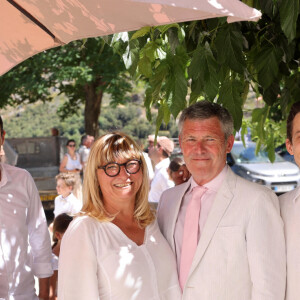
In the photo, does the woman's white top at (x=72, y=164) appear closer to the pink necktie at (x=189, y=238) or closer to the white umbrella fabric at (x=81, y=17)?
the white umbrella fabric at (x=81, y=17)

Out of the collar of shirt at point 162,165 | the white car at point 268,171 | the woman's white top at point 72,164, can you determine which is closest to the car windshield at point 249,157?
the white car at point 268,171

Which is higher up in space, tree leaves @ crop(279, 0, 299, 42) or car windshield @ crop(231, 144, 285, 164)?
tree leaves @ crop(279, 0, 299, 42)

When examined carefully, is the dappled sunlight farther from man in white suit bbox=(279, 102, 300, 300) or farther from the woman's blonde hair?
man in white suit bbox=(279, 102, 300, 300)

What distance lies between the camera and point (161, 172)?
7824mm

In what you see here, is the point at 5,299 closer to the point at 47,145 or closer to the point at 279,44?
the point at 279,44

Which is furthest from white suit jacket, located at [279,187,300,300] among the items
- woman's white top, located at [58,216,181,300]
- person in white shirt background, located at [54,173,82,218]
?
person in white shirt background, located at [54,173,82,218]

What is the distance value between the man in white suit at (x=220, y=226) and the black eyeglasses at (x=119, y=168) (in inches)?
11.9

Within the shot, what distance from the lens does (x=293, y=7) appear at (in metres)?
2.52

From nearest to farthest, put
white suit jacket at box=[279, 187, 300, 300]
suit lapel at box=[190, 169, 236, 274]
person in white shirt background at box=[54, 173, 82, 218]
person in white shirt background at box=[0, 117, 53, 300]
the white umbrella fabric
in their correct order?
the white umbrella fabric
white suit jacket at box=[279, 187, 300, 300]
suit lapel at box=[190, 169, 236, 274]
person in white shirt background at box=[0, 117, 53, 300]
person in white shirt background at box=[54, 173, 82, 218]

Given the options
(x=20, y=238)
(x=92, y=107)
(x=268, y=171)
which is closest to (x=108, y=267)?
(x=20, y=238)

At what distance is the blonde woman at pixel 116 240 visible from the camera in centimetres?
260

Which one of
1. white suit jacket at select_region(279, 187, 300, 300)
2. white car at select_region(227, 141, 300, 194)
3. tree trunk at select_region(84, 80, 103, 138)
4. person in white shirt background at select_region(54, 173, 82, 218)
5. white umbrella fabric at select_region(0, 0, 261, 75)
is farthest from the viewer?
tree trunk at select_region(84, 80, 103, 138)

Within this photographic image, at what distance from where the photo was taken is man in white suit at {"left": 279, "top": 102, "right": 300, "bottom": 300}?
8.66ft

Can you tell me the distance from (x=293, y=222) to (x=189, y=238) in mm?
531
